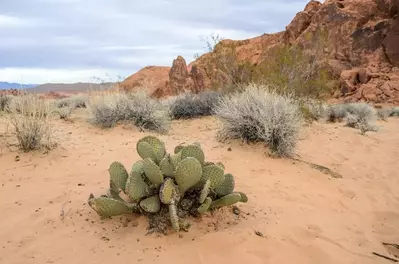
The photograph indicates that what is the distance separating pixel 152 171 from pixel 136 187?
21 cm

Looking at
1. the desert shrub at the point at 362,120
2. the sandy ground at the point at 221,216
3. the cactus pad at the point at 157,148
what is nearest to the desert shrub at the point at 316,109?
the desert shrub at the point at 362,120

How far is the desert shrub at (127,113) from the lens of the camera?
9.40 meters

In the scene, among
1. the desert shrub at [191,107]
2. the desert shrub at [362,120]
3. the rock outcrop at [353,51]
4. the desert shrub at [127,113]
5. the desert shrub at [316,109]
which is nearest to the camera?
the desert shrub at [127,113]

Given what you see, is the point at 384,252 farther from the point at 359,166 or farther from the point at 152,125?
the point at 152,125

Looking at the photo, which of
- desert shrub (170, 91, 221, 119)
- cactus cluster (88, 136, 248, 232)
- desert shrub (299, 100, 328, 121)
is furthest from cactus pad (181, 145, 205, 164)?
desert shrub (299, 100, 328, 121)

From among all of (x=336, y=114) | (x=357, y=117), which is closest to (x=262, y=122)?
(x=357, y=117)

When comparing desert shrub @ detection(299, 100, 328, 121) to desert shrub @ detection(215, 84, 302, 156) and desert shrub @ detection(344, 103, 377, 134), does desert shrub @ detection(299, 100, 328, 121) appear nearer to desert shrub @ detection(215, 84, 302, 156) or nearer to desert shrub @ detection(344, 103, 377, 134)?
desert shrub @ detection(344, 103, 377, 134)

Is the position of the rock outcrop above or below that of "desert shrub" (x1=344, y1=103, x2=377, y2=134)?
above

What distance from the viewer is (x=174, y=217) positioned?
336cm

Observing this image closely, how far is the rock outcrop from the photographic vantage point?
83.8ft

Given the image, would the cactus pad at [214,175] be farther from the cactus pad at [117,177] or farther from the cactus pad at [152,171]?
the cactus pad at [117,177]

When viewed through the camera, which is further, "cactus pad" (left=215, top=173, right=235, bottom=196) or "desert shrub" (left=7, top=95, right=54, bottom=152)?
"desert shrub" (left=7, top=95, right=54, bottom=152)

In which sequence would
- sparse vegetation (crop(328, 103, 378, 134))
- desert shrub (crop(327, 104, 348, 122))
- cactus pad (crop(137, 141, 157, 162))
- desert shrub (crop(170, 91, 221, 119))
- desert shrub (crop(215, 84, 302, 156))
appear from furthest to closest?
desert shrub (crop(327, 104, 348, 122)), desert shrub (crop(170, 91, 221, 119)), sparse vegetation (crop(328, 103, 378, 134)), desert shrub (crop(215, 84, 302, 156)), cactus pad (crop(137, 141, 157, 162))

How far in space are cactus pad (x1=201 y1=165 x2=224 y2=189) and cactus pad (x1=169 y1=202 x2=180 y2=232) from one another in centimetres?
48
